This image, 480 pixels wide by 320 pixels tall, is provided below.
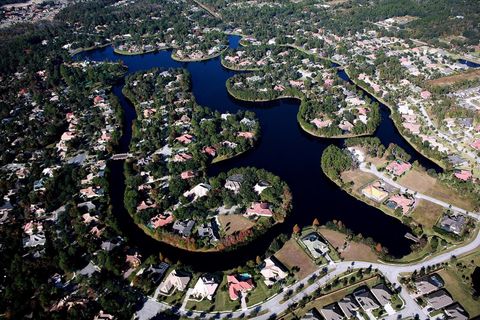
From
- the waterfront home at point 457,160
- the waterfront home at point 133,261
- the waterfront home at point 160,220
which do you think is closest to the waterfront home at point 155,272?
the waterfront home at point 133,261

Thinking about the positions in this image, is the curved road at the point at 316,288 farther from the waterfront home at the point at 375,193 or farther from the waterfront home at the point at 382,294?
the waterfront home at the point at 375,193

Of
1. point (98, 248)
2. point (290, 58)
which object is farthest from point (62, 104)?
point (290, 58)

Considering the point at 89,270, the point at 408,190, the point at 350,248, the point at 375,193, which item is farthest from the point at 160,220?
the point at 408,190

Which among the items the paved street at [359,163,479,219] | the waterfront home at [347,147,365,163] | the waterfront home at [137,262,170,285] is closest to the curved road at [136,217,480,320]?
the waterfront home at [137,262,170,285]

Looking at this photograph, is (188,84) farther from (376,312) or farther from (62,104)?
(376,312)

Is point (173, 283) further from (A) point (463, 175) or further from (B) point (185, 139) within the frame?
(A) point (463, 175)
